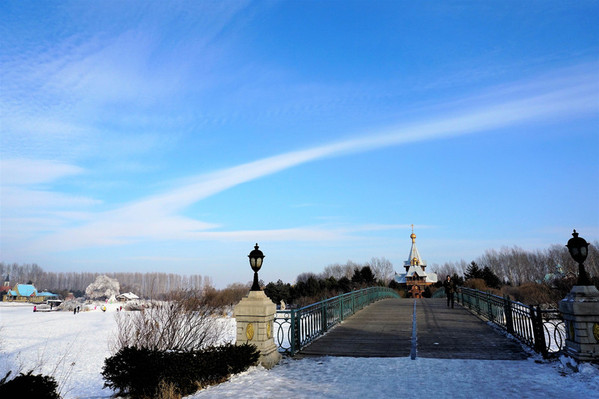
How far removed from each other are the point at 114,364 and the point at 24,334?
37.4m

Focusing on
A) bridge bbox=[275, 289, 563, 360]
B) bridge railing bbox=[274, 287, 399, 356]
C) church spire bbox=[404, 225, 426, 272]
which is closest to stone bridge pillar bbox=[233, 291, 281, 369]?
bridge railing bbox=[274, 287, 399, 356]

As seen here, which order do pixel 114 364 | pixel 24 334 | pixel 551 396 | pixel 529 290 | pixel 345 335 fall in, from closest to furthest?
1. pixel 551 396
2. pixel 114 364
3. pixel 345 335
4. pixel 24 334
5. pixel 529 290

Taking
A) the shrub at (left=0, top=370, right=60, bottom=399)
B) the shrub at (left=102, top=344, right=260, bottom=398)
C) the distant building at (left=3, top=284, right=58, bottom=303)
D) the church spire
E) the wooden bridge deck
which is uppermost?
the church spire

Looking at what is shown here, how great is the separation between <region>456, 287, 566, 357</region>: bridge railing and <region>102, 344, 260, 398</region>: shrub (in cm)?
771

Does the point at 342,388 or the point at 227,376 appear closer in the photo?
the point at 342,388

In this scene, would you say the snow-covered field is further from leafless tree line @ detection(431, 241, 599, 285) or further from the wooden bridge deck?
leafless tree line @ detection(431, 241, 599, 285)

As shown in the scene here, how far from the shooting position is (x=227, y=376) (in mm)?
8469

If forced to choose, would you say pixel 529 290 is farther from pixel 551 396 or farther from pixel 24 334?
pixel 24 334

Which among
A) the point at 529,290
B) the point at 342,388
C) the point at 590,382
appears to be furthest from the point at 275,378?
the point at 529,290

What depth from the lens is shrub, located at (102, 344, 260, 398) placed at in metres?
7.54

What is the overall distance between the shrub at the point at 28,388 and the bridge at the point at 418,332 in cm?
566

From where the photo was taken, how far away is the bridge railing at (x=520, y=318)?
959cm

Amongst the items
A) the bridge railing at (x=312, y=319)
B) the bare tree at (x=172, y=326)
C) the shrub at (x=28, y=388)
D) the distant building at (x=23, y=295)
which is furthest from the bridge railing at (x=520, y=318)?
Answer: the distant building at (x=23, y=295)

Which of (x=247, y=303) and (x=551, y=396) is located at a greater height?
(x=247, y=303)
